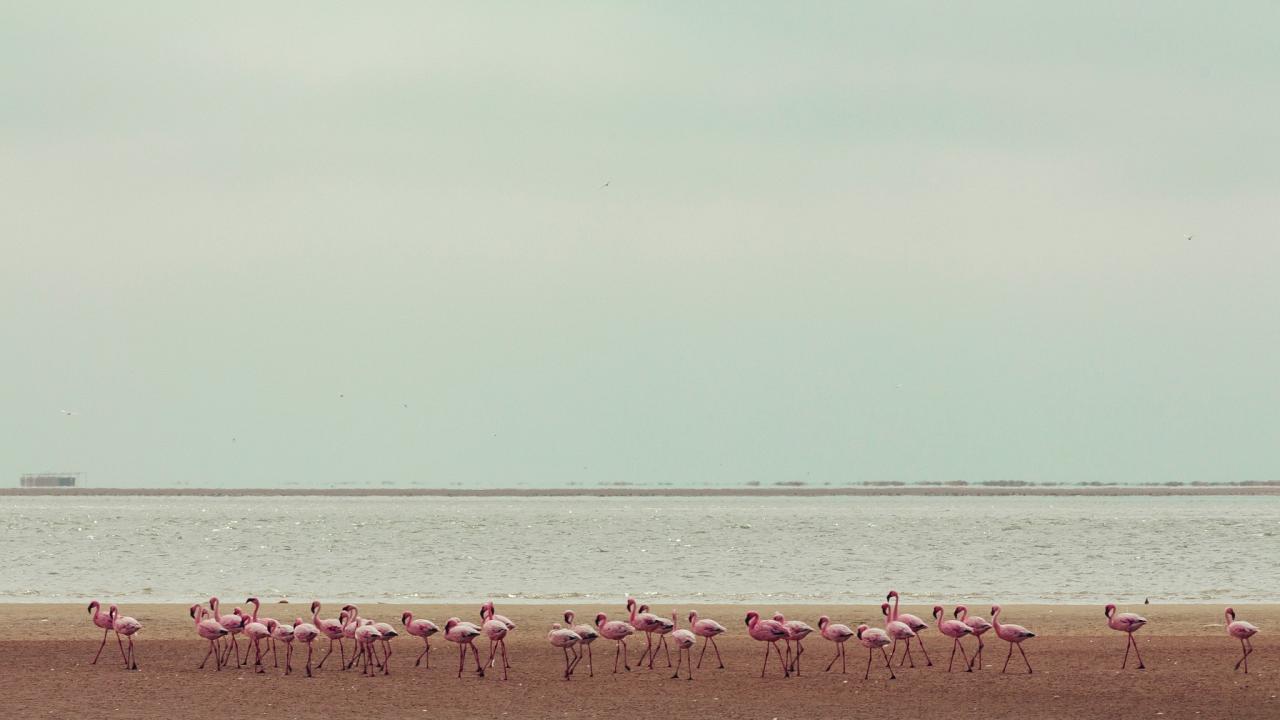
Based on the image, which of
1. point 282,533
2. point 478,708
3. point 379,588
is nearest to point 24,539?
point 282,533

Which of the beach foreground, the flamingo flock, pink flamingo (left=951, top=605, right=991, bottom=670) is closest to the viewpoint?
the beach foreground

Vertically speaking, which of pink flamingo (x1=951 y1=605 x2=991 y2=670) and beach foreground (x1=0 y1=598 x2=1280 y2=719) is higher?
pink flamingo (x1=951 y1=605 x2=991 y2=670)

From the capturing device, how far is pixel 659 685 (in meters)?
21.5

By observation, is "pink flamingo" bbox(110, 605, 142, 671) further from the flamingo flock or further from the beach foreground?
the beach foreground

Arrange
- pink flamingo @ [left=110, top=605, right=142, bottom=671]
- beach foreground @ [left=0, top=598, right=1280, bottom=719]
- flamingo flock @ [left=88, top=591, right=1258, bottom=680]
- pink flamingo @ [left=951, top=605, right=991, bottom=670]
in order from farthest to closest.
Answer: pink flamingo @ [left=110, top=605, right=142, bottom=671]
pink flamingo @ [left=951, top=605, right=991, bottom=670]
flamingo flock @ [left=88, top=591, right=1258, bottom=680]
beach foreground @ [left=0, top=598, right=1280, bottom=719]

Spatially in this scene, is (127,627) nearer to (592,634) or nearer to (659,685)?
(592,634)

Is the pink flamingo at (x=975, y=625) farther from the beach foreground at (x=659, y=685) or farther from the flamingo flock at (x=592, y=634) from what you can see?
the beach foreground at (x=659, y=685)

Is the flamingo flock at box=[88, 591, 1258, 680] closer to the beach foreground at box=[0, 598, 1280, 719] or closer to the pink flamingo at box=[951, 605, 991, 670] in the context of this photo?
the pink flamingo at box=[951, 605, 991, 670]

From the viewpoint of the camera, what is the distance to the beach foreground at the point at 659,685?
62.8ft

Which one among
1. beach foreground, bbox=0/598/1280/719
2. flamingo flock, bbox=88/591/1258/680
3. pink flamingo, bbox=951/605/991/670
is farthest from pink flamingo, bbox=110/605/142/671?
pink flamingo, bbox=951/605/991/670

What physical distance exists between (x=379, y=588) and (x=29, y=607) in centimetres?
1410

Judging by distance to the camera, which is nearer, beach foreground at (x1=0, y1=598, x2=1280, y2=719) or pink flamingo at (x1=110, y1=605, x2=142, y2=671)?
beach foreground at (x1=0, y1=598, x2=1280, y2=719)

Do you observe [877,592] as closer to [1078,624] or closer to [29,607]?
[1078,624]

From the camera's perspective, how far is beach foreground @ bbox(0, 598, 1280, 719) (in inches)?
754
